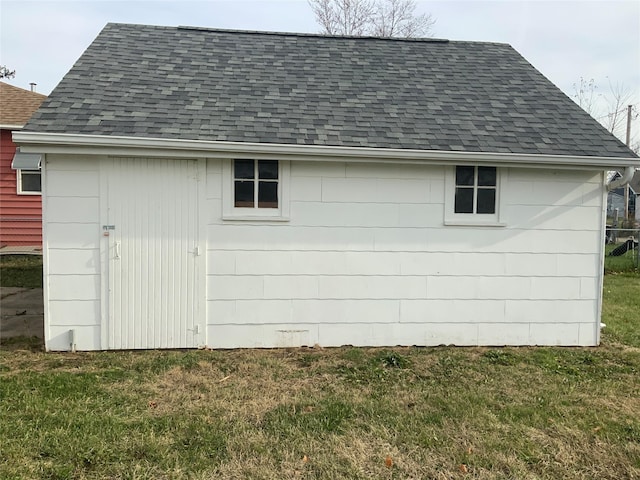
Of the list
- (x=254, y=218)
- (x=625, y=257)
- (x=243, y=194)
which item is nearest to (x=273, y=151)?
(x=243, y=194)

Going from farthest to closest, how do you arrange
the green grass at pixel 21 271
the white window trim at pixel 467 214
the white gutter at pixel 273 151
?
the green grass at pixel 21 271 → the white window trim at pixel 467 214 → the white gutter at pixel 273 151

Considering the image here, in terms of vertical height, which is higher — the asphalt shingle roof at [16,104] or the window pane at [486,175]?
the asphalt shingle roof at [16,104]

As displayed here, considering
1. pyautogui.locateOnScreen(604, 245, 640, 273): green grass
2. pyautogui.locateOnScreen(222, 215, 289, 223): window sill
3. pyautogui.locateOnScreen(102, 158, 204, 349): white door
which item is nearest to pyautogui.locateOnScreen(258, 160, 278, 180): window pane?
pyautogui.locateOnScreen(222, 215, 289, 223): window sill

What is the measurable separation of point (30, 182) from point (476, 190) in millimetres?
12055

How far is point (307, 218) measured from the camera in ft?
19.8

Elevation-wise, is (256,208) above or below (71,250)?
above

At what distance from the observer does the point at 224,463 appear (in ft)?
10.9

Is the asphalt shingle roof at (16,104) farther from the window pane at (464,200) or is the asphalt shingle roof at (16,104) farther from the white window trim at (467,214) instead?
the window pane at (464,200)

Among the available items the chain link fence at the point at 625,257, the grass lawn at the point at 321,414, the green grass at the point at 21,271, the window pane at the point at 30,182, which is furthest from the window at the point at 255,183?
the chain link fence at the point at 625,257

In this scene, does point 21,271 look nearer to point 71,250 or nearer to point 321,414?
point 71,250

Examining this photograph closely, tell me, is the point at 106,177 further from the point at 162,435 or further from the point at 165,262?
the point at 162,435

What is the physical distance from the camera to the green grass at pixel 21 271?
395 inches

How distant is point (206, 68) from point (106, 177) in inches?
102

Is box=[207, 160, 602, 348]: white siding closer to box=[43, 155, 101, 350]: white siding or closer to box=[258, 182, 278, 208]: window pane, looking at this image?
Answer: box=[258, 182, 278, 208]: window pane
